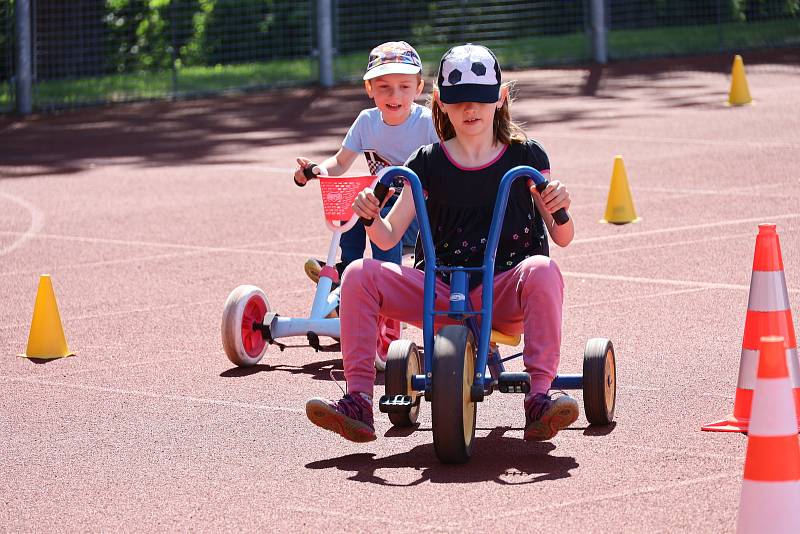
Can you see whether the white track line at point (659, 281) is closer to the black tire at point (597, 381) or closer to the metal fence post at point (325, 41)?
the black tire at point (597, 381)

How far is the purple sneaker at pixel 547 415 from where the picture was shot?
5.43 meters

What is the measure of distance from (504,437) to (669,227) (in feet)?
16.5

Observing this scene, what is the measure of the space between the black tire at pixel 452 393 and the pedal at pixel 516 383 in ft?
0.94

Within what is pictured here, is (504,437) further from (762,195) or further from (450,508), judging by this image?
(762,195)

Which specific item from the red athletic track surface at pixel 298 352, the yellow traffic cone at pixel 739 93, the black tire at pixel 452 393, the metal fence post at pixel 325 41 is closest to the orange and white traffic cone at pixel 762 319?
the red athletic track surface at pixel 298 352

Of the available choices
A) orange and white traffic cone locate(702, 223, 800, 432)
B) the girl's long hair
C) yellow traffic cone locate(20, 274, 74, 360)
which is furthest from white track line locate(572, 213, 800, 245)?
orange and white traffic cone locate(702, 223, 800, 432)

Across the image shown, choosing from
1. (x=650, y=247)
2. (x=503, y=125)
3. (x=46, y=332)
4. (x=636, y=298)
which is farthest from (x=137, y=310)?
(x=503, y=125)

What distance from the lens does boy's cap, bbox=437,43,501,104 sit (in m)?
5.70

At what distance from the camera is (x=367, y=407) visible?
563cm

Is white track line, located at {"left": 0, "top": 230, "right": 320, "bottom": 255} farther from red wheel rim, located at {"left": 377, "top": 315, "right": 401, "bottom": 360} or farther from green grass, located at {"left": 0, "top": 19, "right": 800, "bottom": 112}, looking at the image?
green grass, located at {"left": 0, "top": 19, "right": 800, "bottom": 112}

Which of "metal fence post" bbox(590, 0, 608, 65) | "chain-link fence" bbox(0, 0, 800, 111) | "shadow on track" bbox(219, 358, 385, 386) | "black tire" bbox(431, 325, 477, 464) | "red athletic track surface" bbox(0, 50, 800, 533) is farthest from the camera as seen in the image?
"metal fence post" bbox(590, 0, 608, 65)

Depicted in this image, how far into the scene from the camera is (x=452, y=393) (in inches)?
204

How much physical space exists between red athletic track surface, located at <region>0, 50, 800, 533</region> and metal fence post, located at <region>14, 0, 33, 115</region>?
388cm

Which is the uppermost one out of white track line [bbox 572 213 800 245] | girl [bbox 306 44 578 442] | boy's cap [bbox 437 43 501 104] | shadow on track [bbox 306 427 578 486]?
boy's cap [bbox 437 43 501 104]
